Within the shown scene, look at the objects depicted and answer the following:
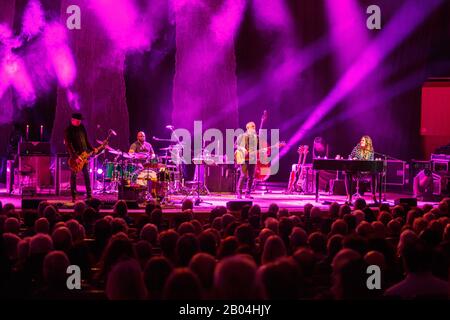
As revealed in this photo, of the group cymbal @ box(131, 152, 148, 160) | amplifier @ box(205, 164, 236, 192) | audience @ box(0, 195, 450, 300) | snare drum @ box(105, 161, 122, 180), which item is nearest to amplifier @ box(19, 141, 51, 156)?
snare drum @ box(105, 161, 122, 180)

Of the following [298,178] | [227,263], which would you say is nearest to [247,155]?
[298,178]

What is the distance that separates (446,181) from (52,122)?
394 inches

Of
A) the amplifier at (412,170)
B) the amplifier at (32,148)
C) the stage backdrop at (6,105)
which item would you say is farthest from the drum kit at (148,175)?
the amplifier at (412,170)

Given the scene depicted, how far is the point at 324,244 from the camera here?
6016 mm

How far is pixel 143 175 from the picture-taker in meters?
12.9

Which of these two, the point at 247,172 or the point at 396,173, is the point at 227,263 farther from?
the point at 396,173

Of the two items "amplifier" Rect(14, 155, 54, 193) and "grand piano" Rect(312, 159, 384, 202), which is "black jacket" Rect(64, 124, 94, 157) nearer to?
"amplifier" Rect(14, 155, 54, 193)

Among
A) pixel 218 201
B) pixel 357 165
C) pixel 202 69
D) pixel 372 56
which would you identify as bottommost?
pixel 218 201

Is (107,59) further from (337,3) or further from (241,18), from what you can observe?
(337,3)

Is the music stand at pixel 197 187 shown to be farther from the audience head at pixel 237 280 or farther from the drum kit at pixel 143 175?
the audience head at pixel 237 280

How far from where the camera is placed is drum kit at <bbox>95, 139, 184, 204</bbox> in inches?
479
